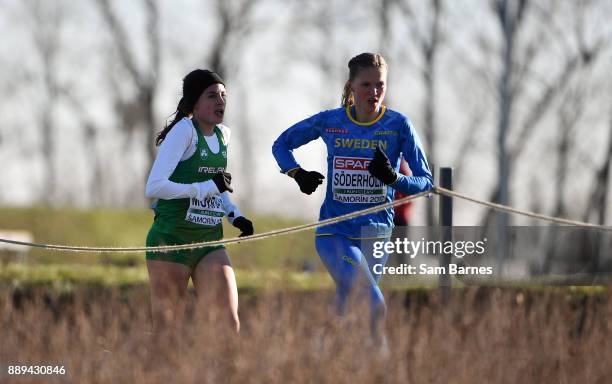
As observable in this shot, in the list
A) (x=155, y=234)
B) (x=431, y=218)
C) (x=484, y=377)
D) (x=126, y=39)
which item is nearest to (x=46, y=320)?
(x=155, y=234)

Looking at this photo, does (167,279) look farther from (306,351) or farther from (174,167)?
(306,351)

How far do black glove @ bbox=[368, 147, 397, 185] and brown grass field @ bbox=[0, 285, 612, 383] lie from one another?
0.64 metres

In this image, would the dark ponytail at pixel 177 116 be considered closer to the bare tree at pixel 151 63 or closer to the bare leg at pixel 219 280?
the bare leg at pixel 219 280

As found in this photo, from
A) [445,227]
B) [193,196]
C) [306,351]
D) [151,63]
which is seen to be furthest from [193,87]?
[151,63]

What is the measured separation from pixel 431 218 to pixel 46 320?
20851 millimetres

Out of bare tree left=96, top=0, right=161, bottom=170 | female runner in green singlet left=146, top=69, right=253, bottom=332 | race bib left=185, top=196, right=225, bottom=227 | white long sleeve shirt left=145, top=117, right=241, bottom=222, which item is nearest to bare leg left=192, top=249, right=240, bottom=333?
female runner in green singlet left=146, top=69, right=253, bottom=332

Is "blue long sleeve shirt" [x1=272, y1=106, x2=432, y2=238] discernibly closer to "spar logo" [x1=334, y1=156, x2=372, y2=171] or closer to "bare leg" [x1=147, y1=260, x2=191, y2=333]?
"spar logo" [x1=334, y1=156, x2=372, y2=171]

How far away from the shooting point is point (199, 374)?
17.2 feet

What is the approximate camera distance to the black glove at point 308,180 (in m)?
6.70

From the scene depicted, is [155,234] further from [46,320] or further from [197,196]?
[46,320]

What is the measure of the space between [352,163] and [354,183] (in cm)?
11

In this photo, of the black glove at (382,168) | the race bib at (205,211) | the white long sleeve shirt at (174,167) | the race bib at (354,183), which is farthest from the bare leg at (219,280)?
the black glove at (382,168)

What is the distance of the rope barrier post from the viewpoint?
8.42 meters

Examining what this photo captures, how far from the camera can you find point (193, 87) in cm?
664
